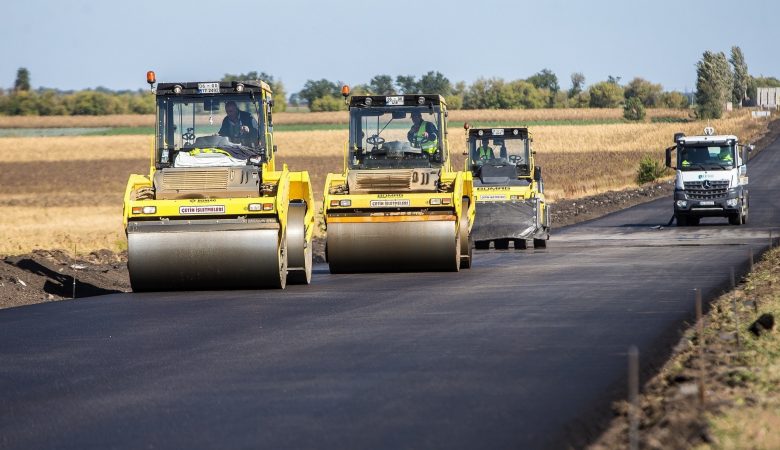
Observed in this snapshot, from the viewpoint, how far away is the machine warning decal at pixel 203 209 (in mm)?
17703

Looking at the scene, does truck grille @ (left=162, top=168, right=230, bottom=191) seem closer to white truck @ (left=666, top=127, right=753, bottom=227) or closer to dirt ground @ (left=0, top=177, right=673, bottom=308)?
dirt ground @ (left=0, top=177, right=673, bottom=308)

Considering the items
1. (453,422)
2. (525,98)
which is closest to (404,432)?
(453,422)

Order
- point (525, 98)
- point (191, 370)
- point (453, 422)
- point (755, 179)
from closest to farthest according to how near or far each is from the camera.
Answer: point (453, 422)
point (191, 370)
point (755, 179)
point (525, 98)

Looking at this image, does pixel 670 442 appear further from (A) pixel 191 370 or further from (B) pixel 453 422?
(A) pixel 191 370

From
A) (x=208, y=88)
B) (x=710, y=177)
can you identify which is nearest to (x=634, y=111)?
(x=710, y=177)

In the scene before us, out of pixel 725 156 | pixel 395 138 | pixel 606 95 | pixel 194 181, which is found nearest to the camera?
pixel 194 181

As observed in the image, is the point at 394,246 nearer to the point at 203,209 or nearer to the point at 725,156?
the point at 203,209

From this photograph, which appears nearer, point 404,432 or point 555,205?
point 404,432

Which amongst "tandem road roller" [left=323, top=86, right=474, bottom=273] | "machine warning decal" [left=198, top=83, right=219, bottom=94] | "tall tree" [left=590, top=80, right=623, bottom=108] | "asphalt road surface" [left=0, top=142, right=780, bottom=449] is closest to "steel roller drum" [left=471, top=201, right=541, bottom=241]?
"tandem road roller" [left=323, top=86, right=474, bottom=273]

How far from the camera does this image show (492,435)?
801 centimetres

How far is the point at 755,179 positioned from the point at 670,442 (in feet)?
183

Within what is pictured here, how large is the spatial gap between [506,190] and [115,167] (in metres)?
49.7

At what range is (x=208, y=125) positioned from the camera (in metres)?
19.2

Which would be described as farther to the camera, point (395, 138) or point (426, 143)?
point (395, 138)
